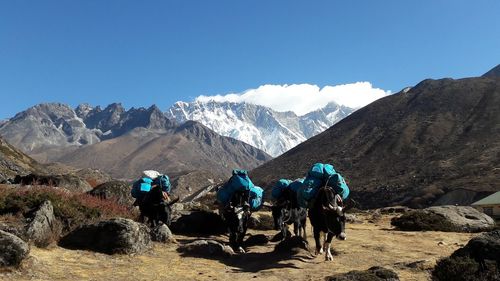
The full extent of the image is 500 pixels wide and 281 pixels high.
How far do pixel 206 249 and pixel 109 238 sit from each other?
2.86 m

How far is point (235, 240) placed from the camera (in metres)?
15.6

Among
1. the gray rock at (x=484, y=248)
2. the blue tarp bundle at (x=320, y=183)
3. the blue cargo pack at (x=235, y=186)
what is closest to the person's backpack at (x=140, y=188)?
the blue cargo pack at (x=235, y=186)

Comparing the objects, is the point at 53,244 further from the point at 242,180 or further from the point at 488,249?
the point at 488,249

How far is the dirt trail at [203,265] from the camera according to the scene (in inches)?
419

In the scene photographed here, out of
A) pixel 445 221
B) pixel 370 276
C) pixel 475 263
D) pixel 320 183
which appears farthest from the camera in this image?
pixel 445 221

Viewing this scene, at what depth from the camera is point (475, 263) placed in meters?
10.1

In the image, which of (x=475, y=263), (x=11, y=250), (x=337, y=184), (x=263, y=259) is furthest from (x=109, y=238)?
(x=475, y=263)

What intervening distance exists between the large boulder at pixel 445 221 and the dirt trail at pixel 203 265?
7.29 metres

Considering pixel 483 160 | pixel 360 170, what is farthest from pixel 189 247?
pixel 360 170

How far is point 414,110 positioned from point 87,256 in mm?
157575

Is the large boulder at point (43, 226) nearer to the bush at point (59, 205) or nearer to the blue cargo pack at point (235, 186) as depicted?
the bush at point (59, 205)

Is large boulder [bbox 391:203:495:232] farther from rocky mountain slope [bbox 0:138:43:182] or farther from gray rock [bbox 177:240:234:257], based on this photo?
rocky mountain slope [bbox 0:138:43:182]

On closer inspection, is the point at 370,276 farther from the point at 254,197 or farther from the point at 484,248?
the point at 254,197

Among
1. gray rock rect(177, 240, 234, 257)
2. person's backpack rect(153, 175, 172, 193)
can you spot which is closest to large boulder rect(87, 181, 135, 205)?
person's backpack rect(153, 175, 172, 193)
